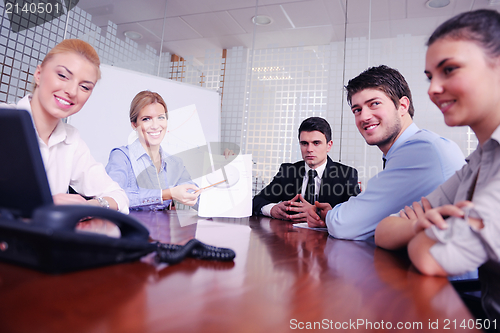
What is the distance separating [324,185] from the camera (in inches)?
102

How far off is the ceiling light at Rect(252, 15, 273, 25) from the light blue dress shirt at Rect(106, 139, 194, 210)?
287 centimetres

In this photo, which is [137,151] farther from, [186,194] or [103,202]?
[103,202]

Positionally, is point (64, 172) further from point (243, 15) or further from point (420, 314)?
point (243, 15)

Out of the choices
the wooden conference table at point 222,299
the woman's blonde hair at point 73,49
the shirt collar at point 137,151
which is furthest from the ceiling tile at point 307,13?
the wooden conference table at point 222,299

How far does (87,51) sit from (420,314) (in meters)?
1.69

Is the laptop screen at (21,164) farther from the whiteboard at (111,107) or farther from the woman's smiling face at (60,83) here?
the whiteboard at (111,107)

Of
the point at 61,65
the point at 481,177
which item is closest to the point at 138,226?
the point at 481,177

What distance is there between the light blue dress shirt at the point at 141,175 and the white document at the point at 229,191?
1.61 feet

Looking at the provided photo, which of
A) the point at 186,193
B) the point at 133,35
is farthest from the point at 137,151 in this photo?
the point at 133,35

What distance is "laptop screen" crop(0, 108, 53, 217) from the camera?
0.51m

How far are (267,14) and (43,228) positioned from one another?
4.48 meters

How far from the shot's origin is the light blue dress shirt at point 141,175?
6.31 ft

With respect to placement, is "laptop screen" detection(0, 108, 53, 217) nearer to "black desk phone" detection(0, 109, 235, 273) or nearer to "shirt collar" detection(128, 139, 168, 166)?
"black desk phone" detection(0, 109, 235, 273)
